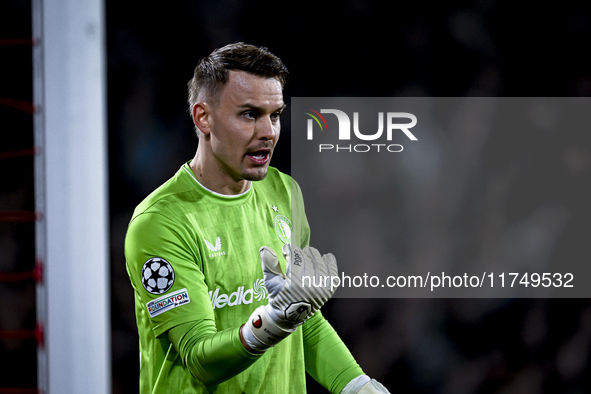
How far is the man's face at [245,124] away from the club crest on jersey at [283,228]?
14 cm

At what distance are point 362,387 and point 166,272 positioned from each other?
0.55 meters

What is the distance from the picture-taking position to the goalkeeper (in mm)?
1150

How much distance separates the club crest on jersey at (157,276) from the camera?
117 centimetres

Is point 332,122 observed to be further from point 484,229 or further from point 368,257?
point 484,229

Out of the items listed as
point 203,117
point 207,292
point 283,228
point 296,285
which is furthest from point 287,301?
point 203,117

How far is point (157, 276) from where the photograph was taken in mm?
1178

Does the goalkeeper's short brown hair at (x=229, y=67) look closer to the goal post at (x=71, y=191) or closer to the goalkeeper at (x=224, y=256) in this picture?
the goalkeeper at (x=224, y=256)

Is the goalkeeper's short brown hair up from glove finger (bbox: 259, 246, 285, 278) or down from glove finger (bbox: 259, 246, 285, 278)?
up

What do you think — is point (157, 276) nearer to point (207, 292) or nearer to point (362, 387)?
point (207, 292)

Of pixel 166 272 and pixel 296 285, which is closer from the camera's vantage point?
pixel 296 285

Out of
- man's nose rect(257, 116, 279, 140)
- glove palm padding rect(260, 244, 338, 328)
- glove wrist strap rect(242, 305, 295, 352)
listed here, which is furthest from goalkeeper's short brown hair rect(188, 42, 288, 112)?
glove wrist strap rect(242, 305, 295, 352)

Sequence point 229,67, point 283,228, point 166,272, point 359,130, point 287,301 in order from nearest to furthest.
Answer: point 287,301, point 166,272, point 229,67, point 283,228, point 359,130

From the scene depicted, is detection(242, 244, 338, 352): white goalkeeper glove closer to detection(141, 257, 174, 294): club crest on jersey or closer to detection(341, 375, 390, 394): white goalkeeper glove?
detection(141, 257, 174, 294): club crest on jersey

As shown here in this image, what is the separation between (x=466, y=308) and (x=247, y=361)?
2.88 ft
